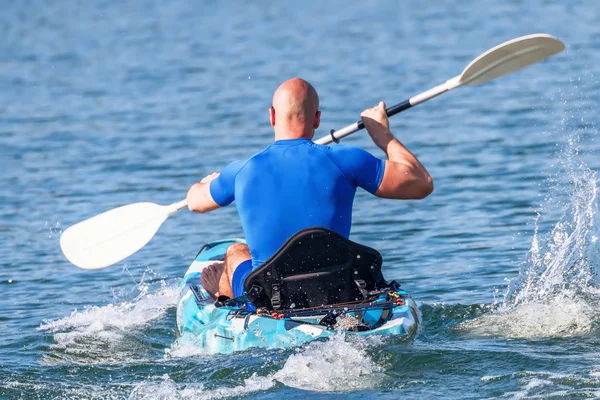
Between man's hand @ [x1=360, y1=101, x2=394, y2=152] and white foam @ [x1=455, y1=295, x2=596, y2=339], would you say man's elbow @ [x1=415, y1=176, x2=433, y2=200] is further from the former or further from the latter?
white foam @ [x1=455, y1=295, x2=596, y2=339]

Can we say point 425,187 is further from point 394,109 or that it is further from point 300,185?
point 394,109

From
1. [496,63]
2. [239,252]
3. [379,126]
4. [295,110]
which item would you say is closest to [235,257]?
[239,252]

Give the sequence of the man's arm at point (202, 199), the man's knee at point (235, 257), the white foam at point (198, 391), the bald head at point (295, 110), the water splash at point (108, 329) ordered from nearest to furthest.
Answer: the white foam at point (198, 391)
the bald head at point (295, 110)
the man's arm at point (202, 199)
the man's knee at point (235, 257)
the water splash at point (108, 329)

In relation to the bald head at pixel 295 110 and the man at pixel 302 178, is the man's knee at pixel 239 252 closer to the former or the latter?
the man at pixel 302 178

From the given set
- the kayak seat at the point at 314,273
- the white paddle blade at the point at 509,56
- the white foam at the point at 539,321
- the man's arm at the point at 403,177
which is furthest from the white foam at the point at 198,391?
the white paddle blade at the point at 509,56

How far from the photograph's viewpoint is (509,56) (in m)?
6.82

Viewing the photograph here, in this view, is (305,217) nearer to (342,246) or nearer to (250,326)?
(342,246)

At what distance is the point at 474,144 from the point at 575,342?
6.21 meters

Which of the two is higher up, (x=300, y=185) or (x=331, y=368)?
(x=300, y=185)

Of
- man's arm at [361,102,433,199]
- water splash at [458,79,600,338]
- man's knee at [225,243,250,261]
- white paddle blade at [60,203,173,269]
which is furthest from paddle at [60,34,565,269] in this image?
water splash at [458,79,600,338]

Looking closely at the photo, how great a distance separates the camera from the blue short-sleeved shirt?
5656 millimetres

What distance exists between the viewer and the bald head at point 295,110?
5762 mm

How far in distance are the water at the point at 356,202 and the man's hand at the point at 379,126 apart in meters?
1.08

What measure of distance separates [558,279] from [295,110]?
2.36 m
